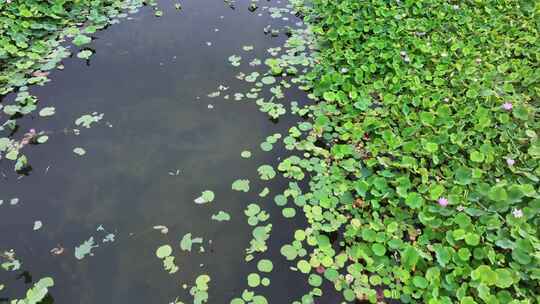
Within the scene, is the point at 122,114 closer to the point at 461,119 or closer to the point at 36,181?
the point at 36,181

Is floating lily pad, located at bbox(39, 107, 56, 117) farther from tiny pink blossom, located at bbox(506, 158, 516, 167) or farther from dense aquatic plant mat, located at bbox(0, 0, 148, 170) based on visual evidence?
tiny pink blossom, located at bbox(506, 158, 516, 167)

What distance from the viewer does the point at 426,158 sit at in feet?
12.6

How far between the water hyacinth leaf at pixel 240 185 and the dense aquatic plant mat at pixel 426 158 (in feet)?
1.35

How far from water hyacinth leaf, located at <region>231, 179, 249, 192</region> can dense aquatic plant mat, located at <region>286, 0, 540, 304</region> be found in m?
0.41

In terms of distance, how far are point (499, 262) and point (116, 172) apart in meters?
3.39

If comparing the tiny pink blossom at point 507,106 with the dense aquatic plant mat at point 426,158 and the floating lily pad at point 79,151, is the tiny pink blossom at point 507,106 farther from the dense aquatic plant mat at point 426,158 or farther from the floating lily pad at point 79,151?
the floating lily pad at point 79,151

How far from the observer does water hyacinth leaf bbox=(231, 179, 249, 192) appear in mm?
3715

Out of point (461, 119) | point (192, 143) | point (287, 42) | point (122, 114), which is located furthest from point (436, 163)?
point (122, 114)

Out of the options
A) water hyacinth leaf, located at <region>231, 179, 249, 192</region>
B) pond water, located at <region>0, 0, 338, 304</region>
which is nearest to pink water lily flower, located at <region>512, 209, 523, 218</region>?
pond water, located at <region>0, 0, 338, 304</region>

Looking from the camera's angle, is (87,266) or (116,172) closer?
(87,266)

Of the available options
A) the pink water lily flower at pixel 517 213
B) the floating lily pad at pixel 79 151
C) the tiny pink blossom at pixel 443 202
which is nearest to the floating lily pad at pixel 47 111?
the floating lily pad at pixel 79 151

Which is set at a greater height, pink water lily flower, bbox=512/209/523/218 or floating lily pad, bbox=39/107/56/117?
pink water lily flower, bbox=512/209/523/218

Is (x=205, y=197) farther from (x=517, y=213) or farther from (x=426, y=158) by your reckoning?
(x=517, y=213)

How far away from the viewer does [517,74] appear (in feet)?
15.3
